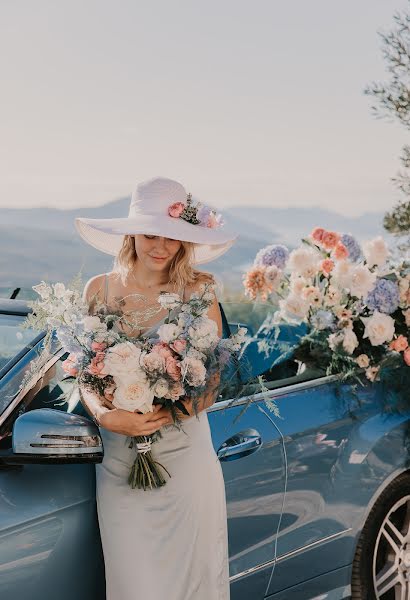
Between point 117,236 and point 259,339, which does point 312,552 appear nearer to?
point 259,339

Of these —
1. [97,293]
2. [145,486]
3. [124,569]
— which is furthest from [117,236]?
[124,569]

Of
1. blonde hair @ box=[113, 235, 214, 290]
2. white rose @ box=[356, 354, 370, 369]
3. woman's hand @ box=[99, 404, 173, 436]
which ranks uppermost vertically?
blonde hair @ box=[113, 235, 214, 290]

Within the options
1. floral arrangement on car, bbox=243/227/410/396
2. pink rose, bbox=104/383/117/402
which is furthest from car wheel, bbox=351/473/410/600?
pink rose, bbox=104/383/117/402

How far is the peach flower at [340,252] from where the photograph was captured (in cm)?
439

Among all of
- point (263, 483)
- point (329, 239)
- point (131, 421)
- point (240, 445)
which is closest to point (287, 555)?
point (263, 483)

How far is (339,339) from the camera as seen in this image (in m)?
4.18

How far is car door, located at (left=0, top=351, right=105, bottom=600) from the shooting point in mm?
2861

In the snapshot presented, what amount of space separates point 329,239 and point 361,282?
10.9 inches

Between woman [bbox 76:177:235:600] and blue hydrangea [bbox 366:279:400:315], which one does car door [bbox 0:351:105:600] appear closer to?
woman [bbox 76:177:235:600]

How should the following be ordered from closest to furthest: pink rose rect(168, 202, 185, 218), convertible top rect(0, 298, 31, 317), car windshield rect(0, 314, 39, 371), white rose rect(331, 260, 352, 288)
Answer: car windshield rect(0, 314, 39, 371) → pink rose rect(168, 202, 185, 218) → convertible top rect(0, 298, 31, 317) → white rose rect(331, 260, 352, 288)

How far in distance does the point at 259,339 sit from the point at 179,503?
1302 millimetres

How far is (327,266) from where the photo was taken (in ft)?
14.3

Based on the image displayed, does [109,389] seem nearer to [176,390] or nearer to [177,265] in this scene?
[176,390]

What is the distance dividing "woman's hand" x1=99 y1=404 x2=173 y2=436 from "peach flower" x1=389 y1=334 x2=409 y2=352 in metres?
1.40
